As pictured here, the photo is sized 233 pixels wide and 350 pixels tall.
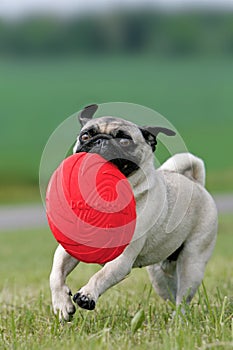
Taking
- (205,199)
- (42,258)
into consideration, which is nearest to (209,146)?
(42,258)

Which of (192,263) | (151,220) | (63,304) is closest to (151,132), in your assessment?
(151,220)

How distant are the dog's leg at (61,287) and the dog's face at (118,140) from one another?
2.34ft

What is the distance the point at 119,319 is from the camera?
13.7ft

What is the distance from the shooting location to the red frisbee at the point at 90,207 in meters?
3.67

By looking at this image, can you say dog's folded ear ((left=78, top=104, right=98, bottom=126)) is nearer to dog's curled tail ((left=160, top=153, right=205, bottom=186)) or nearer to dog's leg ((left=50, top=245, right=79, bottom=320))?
dog's leg ((left=50, top=245, right=79, bottom=320))

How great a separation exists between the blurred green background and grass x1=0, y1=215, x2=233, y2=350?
55.4 ft

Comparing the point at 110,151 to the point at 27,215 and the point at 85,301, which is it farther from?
the point at 27,215

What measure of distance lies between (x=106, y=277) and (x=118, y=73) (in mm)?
31307

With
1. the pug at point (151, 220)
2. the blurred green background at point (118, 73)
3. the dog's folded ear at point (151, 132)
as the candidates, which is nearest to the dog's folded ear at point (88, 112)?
the pug at point (151, 220)

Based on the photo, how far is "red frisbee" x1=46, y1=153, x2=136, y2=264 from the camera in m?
3.67

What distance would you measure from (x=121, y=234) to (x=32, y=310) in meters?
1.25

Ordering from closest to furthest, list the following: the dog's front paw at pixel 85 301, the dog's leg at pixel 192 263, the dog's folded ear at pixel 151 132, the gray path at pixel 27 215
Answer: the dog's front paw at pixel 85 301
the dog's folded ear at pixel 151 132
the dog's leg at pixel 192 263
the gray path at pixel 27 215

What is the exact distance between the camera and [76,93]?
30.6 metres

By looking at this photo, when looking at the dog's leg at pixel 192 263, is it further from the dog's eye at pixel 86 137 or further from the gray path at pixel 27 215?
the gray path at pixel 27 215
